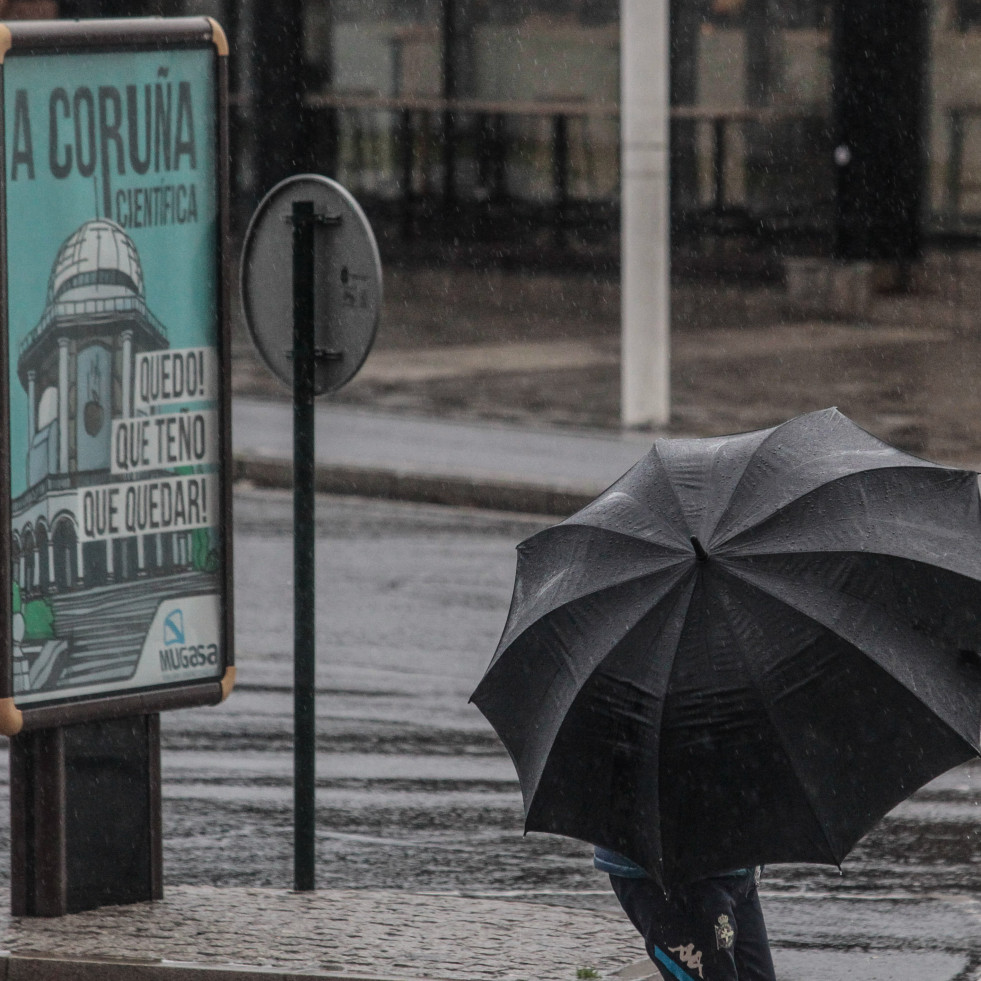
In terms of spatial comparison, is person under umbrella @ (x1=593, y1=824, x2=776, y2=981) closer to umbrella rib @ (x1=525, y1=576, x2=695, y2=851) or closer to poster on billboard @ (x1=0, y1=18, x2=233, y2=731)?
umbrella rib @ (x1=525, y1=576, x2=695, y2=851)

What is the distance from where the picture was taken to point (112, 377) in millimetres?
6344

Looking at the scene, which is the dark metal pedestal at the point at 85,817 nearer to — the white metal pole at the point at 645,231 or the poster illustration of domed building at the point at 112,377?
the poster illustration of domed building at the point at 112,377

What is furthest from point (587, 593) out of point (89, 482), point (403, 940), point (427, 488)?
point (427, 488)

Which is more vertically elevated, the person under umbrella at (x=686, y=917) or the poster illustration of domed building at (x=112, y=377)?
the poster illustration of domed building at (x=112, y=377)

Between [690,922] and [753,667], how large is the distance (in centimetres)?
67

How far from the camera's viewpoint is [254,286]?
22.1ft

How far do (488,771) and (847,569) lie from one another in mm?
4136

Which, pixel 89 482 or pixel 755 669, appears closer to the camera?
pixel 755 669

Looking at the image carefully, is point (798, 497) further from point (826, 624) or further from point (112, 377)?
point (112, 377)

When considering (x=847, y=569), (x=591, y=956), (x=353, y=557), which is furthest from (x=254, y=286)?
(x=353, y=557)

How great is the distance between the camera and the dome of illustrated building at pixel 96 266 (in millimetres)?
6227

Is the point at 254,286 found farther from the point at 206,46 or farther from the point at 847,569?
the point at 847,569

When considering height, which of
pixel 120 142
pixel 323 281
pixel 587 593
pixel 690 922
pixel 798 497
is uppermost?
pixel 120 142

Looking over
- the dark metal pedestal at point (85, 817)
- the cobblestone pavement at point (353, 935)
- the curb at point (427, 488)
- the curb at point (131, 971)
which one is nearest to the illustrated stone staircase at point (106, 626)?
the dark metal pedestal at point (85, 817)
